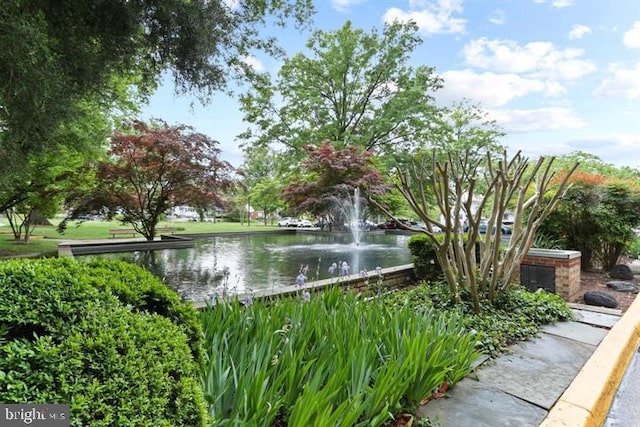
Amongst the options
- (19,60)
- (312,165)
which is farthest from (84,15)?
(312,165)

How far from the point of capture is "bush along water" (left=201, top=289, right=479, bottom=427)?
140cm

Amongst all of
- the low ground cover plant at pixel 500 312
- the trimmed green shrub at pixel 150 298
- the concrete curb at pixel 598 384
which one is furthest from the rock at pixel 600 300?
the trimmed green shrub at pixel 150 298

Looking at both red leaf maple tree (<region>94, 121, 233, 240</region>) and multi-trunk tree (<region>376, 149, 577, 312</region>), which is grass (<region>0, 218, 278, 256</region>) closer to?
red leaf maple tree (<region>94, 121, 233, 240</region>)

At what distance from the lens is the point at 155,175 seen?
36.0ft

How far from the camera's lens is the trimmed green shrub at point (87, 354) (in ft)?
2.76

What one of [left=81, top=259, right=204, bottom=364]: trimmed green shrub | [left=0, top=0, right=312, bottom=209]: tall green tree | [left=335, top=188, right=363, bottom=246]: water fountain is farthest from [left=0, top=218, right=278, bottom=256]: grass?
[left=81, top=259, right=204, bottom=364]: trimmed green shrub

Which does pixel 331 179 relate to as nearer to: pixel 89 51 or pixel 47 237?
pixel 89 51

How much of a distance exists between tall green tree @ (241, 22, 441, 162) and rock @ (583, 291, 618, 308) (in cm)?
1414

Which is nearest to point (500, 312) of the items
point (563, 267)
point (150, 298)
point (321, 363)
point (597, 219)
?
point (563, 267)

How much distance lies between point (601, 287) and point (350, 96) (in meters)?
16.3

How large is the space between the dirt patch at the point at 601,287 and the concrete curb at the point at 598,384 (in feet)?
4.57

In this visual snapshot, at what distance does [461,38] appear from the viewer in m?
8.96

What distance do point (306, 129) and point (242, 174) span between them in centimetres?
834

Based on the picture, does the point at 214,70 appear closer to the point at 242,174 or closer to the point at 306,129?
the point at 242,174
